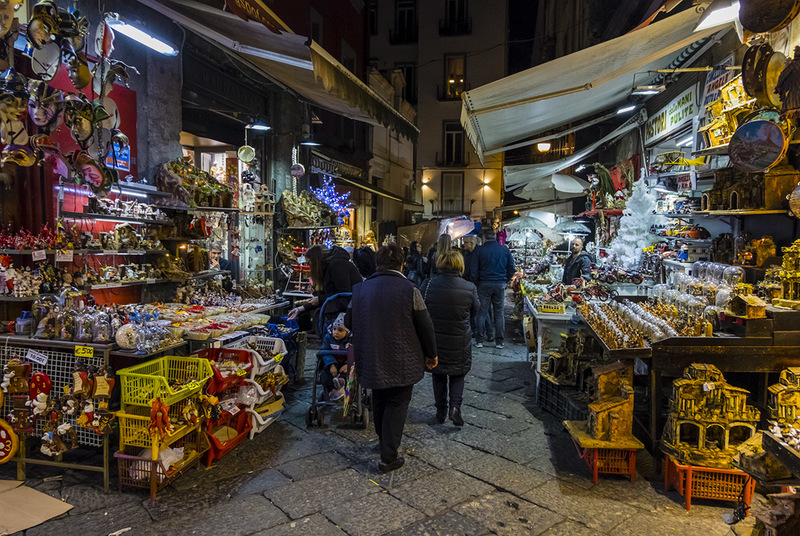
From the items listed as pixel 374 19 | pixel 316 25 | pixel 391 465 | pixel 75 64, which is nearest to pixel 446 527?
pixel 391 465

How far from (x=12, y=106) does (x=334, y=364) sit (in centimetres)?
330

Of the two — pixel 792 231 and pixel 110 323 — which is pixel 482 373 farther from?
pixel 110 323

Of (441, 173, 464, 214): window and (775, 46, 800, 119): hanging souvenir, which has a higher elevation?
(441, 173, 464, 214): window

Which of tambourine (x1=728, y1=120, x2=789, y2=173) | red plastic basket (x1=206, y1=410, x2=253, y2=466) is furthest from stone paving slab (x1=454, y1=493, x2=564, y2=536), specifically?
tambourine (x1=728, y1=120, x2=789, y2=173)

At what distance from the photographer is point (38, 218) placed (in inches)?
166

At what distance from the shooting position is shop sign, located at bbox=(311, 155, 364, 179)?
11.1 meters

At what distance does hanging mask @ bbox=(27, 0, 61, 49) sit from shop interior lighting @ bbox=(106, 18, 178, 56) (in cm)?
117

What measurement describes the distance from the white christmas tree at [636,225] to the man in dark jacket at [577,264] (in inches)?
31.0

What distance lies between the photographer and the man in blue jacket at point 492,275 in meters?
7.82

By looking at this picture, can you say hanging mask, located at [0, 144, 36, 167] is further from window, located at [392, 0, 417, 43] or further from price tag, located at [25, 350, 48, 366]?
window, located at [392, 0, 417, 43]

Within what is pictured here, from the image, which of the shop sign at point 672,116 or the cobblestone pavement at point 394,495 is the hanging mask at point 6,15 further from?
the shop sign at point 672,116

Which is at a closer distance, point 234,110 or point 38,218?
point 38,218

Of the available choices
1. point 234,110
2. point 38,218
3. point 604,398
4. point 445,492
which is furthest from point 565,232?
point 38,218

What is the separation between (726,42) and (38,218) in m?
7.67
